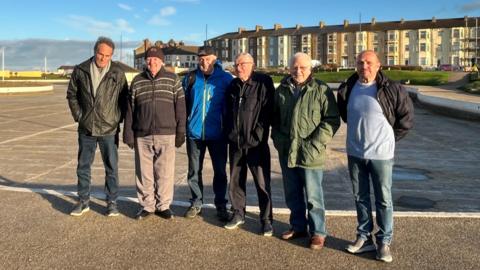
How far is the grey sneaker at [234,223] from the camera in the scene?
536 cm

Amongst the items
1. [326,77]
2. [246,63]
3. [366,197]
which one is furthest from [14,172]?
[326,77]

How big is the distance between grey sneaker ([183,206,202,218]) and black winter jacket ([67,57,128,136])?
4.05 ft

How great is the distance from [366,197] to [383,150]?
1.77 feet

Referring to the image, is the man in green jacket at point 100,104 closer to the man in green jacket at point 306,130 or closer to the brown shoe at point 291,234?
the man in green jacket at point 306,130

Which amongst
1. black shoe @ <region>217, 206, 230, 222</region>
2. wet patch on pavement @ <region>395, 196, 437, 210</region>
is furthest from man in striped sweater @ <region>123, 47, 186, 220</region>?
wet patch on pavement @ <region>395, 196, 437, 210</region>

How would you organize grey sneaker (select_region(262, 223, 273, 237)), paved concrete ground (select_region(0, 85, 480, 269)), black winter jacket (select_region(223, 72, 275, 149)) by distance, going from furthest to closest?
grey sneaker (select_region(262, 223, 273, 237)) < black winter jacket (select_region(223, 72, 275, 149)) < paved concrete ground (select_region(0, 85, 480, 269))

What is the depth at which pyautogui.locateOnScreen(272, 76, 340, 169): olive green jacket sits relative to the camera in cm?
466

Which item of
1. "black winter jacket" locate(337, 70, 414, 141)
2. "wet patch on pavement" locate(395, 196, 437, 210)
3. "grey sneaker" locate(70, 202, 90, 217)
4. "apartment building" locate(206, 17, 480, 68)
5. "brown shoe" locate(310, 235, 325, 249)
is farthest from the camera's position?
"apartment building" locate(206, 17, 480, 68)

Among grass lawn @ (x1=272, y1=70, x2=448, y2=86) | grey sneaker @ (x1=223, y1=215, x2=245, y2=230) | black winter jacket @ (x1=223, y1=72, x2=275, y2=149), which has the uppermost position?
grass lawn @ (x1=272, y1=70, x2=448, y2=86)

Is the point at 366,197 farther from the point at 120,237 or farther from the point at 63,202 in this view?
the point at 63,202

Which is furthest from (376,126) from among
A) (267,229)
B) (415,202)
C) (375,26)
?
(375,26)

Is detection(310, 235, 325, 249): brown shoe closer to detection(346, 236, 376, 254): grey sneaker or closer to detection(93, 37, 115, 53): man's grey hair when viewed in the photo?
detection(346, 236, 376, 254): grey sneaker

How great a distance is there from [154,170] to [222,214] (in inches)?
35.9

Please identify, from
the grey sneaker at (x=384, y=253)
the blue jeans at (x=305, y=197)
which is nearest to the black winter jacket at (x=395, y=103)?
the blue jeans at (x=305, y=197)
